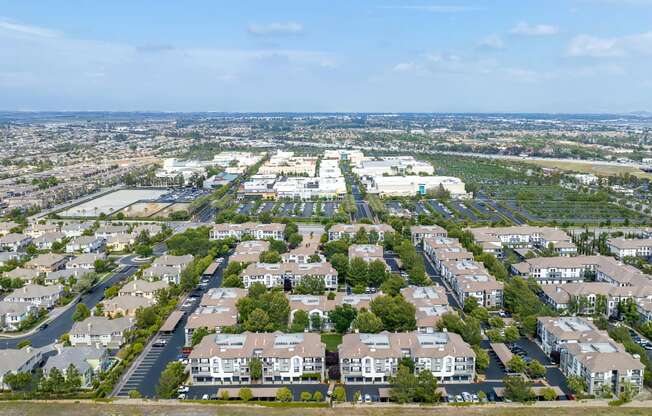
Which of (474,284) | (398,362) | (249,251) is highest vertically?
(474,284)

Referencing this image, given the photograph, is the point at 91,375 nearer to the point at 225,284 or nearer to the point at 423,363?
the point at 225,284

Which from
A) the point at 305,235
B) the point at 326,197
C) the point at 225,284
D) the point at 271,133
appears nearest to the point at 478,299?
the point at 225,284

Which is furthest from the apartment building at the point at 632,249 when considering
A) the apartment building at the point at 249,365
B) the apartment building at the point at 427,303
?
the apartment building at the point at 249,365

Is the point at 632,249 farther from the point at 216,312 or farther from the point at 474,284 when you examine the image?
the point at 216,312

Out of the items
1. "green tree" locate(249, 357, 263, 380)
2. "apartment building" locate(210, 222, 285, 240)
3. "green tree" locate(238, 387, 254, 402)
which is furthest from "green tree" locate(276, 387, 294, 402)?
"apartment building" locate(210, 222, 285, 240)

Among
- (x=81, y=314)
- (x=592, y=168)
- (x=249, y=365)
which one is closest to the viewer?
(x=249, y=365)

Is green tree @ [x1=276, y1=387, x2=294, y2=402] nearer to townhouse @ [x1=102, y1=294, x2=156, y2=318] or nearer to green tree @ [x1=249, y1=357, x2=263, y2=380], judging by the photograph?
green tree @ [x1=249, y1=357, x2=263, y2=380]

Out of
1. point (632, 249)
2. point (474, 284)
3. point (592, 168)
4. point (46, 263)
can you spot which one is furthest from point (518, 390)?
point (592, 168)

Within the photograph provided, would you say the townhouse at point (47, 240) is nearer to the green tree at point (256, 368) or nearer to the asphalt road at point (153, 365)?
the asphalt road at point (153, 365)
